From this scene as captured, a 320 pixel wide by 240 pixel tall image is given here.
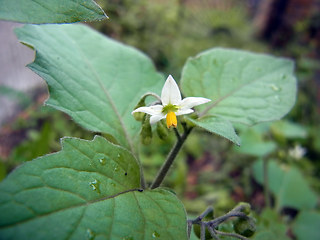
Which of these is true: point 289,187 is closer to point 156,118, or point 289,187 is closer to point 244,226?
point 244,226

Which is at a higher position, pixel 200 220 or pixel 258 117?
pixel 258 117

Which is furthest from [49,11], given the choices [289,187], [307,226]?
[289,187]

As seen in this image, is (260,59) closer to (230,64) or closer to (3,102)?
(230,64)

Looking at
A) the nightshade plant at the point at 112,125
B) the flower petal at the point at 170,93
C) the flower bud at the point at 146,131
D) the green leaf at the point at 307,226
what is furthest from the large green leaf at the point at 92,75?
the green leaf at the point at 307,226

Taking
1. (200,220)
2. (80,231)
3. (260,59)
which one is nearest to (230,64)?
(260,59)

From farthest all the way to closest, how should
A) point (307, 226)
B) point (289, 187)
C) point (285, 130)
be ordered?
point (285, 130)
point (289, 187)
point (307, 226)

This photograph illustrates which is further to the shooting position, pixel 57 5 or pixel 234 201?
pixel 234 201

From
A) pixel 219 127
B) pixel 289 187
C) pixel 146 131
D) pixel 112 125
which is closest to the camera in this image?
pixel 219 127
